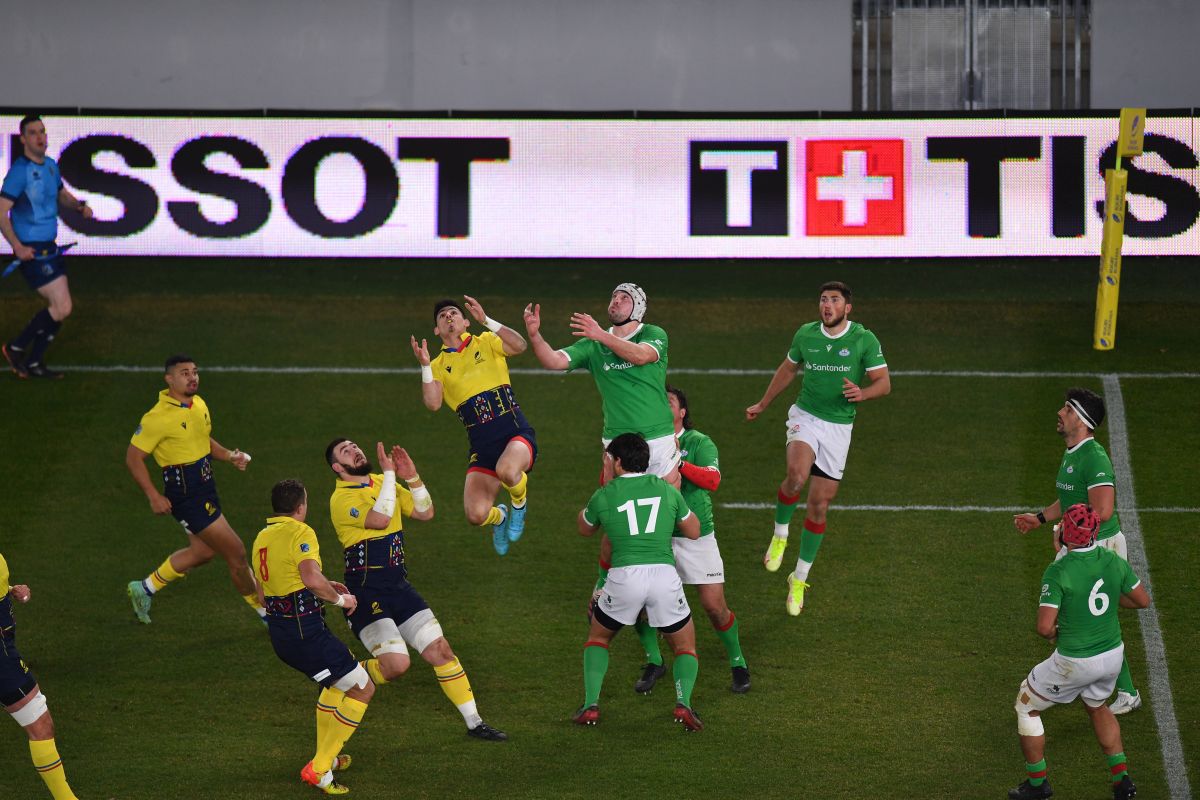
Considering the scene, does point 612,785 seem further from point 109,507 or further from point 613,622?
point 109,507

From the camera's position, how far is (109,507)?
14.5m

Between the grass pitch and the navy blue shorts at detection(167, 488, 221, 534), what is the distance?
0.95m

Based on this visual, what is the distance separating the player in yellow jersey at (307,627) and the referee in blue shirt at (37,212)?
27.5ft

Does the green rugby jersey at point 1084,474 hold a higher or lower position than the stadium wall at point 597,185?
lower

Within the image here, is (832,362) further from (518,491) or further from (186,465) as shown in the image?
(186,465)

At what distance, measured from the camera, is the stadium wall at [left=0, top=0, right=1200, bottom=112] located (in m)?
25.2

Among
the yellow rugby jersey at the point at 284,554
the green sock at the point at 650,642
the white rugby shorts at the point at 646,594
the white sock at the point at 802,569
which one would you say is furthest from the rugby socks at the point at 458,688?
the white sock at the point at 802,569

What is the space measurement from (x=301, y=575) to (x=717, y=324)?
10.8 metres

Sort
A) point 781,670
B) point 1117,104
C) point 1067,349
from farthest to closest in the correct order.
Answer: point 1117,104
point 1067,349
point 781,670

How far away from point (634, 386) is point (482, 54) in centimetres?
1591

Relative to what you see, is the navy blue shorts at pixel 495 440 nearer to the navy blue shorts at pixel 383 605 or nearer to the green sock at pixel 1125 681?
the navy blue shorts at pixel 383 605

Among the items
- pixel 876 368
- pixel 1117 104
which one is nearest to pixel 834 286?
pixel 876 368

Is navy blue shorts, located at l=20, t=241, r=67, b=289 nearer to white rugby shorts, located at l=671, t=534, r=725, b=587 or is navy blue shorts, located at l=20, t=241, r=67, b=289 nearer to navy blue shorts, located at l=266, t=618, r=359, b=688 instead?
navy blue shorts, located at l=266, t=618, r=359, b=688

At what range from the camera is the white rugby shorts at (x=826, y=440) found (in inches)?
471
